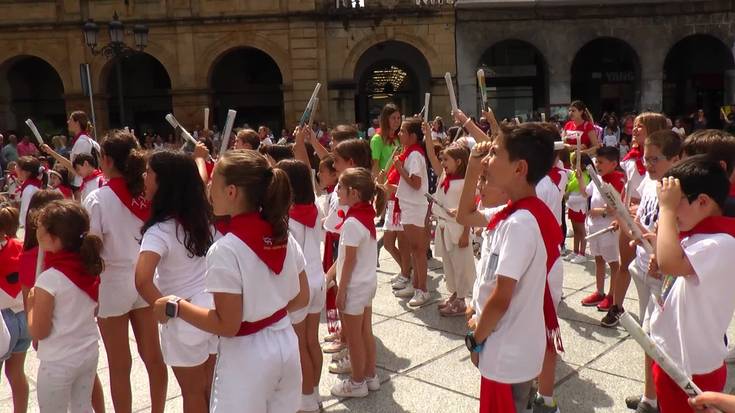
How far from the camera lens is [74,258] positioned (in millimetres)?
3088

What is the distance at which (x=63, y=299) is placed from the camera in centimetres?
305

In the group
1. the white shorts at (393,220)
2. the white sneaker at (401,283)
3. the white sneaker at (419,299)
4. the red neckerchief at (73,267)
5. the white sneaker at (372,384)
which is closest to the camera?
the red neckerchief at (73,267)

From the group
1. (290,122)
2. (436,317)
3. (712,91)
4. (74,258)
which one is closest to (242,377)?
(74,258)

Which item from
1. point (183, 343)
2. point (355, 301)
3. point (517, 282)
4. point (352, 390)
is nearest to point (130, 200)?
point (183, 343)

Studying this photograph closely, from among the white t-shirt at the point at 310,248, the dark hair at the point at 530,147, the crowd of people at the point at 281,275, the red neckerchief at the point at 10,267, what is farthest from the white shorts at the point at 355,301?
the red neckerchief at the point at 10,267

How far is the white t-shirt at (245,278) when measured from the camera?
2367 mm

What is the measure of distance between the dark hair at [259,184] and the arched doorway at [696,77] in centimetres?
2685

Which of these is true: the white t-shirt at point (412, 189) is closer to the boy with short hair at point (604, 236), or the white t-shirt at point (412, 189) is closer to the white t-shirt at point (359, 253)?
the boy with short hair at point (604, 236)

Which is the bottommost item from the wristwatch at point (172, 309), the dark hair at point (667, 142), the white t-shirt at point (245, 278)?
the wristwatch at point (172, 309)

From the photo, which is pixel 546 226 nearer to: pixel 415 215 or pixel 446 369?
pixel 446 369

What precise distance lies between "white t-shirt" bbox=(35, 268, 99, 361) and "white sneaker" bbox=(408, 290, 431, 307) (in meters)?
3.50

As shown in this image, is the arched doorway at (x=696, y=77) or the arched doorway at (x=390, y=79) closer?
the arched doorway at (x=390, y=79)

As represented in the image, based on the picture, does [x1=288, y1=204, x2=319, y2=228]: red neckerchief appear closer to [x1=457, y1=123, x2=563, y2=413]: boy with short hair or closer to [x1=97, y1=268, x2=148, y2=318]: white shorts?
[x1=97, y1=268, x2=148, y2=318]: white shorts

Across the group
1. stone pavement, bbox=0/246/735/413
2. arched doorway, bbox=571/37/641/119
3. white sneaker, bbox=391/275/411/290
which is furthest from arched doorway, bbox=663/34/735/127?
stone pavement, bbox=0/246/735/413
